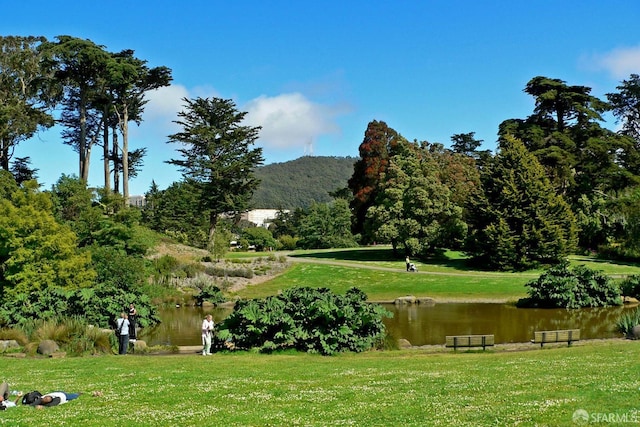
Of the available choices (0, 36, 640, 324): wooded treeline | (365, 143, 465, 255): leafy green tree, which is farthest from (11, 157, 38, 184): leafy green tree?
(365, 143, 465, 255): leafy green tree

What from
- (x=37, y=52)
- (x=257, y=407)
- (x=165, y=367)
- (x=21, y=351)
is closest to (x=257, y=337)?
(x=165, y=367)

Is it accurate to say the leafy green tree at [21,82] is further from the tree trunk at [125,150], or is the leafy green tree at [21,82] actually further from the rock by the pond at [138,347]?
the rock by the pond at [138,347]

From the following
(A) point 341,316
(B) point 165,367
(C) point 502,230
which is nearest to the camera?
(B) point 165,367

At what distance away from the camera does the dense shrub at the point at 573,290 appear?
30.4 meters

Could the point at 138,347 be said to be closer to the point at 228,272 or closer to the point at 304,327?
the point at 304,327

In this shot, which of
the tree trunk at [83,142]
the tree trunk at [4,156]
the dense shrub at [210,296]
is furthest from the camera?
the tree trunk at [83,142]

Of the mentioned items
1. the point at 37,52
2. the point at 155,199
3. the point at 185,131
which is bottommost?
the point at 155,199

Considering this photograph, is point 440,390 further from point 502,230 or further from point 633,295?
point 502,230

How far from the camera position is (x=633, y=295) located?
108 feet

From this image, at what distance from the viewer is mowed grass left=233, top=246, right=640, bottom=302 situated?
A: 35.4 meters

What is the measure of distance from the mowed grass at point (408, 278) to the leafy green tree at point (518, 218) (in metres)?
1.62

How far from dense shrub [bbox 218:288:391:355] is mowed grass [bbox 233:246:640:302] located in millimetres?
16357

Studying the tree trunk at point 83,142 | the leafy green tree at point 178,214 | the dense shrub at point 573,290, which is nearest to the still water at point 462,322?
the dense shrub at point 573,290

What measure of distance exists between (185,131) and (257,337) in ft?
119
